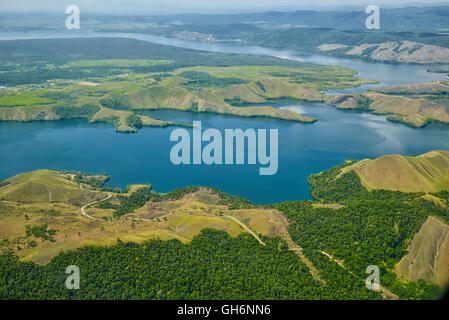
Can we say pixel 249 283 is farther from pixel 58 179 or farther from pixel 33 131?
pixel 33 131

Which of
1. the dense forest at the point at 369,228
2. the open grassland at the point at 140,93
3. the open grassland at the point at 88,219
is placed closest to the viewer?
the dense forest at the point at 369,228

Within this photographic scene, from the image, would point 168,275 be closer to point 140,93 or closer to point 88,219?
point 88,219

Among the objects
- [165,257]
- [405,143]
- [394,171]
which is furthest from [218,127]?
[165,257]

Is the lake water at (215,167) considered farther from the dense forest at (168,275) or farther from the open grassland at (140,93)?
the dense forest at (168,275)

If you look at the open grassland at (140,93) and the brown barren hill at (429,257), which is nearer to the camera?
the brown barren hill at (429,257)

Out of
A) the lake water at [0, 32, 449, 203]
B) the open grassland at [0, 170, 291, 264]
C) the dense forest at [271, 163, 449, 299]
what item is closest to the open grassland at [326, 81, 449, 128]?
the lake water at [0, 32, 449, 203]

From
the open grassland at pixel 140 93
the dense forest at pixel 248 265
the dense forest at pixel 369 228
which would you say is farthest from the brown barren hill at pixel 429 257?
the open grassland at pixel 140 93

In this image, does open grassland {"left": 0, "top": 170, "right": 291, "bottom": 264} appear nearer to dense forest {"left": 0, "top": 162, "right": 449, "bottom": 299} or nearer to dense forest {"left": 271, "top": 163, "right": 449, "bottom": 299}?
dense forest {"left": 0, "top": 162, "right": 449, "bottom": 299}
